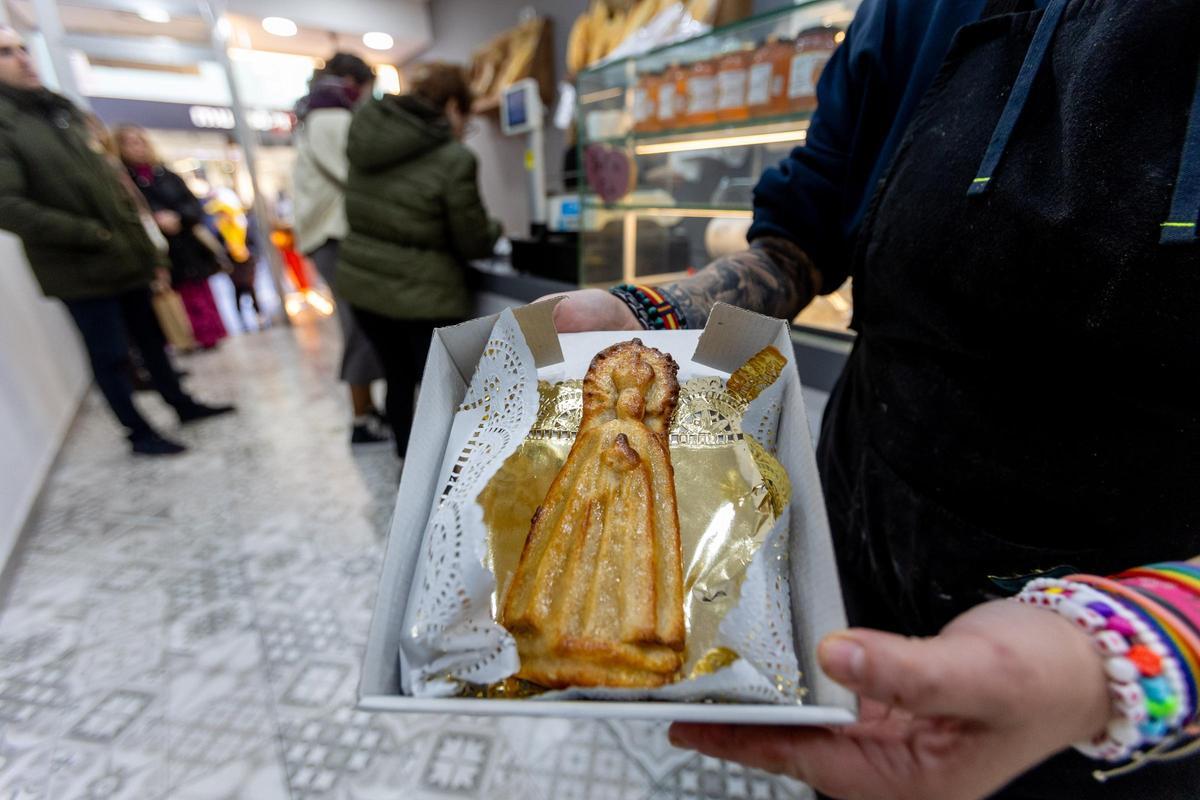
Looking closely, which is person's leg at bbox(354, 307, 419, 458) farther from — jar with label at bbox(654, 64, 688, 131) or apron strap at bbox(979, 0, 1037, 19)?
apron strap at bbox(979, 0, 1037, 19)

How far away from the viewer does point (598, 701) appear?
53cm

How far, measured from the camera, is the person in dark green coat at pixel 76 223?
2.39 meters

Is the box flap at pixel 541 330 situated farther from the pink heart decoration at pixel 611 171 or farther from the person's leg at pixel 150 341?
the person's leg at pixel 150 341

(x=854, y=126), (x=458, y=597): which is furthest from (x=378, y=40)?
(x=458, y=597)

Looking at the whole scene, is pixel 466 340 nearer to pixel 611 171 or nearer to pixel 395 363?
pixel 611 171

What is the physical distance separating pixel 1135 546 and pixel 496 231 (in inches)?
101

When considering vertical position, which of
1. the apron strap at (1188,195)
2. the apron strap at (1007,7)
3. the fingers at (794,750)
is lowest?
the fingers at (794,750)

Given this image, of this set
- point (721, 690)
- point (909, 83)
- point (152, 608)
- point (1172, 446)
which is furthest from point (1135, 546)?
point (152, 608)

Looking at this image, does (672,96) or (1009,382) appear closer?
(1009,382)

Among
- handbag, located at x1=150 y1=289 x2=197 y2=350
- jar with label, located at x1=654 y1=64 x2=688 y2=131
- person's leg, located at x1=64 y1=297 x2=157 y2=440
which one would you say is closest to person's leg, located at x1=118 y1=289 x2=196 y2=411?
person's leg, located at x1=64 y1=297 x2=157 y2=440

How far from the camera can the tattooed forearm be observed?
0.96 m

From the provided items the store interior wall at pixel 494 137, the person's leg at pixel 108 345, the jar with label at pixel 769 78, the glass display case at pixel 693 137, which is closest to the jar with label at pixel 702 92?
the glass display case at pixel 693 137

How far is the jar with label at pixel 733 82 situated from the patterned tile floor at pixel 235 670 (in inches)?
77.9

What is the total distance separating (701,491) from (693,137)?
1.79m
